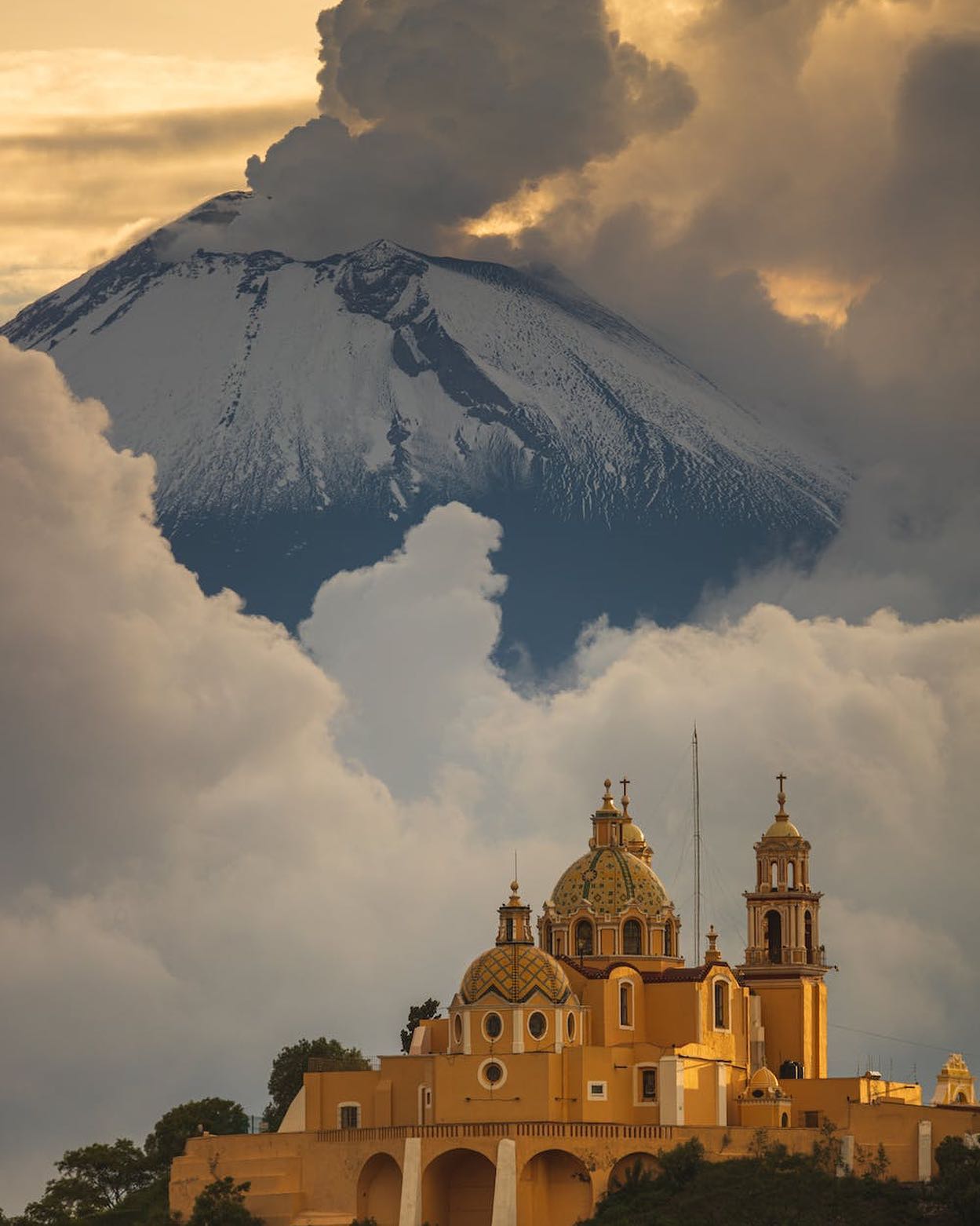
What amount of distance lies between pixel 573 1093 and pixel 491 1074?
2.75m

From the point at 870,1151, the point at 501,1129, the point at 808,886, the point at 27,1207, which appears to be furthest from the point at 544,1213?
the point at 27,1207

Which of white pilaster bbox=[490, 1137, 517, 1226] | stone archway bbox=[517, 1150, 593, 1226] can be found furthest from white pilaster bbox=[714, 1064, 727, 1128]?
white pilaster bbox=[490, 1137, 517, 1226]

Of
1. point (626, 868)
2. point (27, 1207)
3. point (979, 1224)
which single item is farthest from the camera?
point (27, 1207)

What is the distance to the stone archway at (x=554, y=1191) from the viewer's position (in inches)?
3989

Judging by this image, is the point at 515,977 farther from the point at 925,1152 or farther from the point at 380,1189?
the point at 925,1152

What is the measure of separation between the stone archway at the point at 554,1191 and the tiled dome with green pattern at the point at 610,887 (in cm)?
1097

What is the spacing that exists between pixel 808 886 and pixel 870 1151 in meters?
15.7

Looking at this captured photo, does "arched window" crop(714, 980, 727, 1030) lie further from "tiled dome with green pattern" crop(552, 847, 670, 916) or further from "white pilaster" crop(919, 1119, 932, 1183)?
"white pilaster" crop(919, 1119, 932, 1183)

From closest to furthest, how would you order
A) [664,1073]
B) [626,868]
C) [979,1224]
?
[979,1224], [664,1073], [626,868]

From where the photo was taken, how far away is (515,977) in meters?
103

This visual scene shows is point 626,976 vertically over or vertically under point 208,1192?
over

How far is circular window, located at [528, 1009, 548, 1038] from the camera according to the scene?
10331cm

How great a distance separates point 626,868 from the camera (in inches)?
4373

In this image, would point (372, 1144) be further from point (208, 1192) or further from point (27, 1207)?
point (27, 1207)
